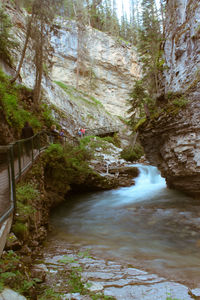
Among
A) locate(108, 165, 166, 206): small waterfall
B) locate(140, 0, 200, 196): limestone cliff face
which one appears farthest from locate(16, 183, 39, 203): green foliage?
locate(140, 0, 200, 196): limestone cliff face

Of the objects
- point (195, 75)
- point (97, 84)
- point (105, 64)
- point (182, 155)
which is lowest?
point (182, 155)

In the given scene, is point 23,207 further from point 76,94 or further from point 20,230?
point 76,94

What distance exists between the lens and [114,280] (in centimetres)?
331

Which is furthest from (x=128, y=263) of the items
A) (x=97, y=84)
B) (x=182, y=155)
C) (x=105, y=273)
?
(x=97, y=84)

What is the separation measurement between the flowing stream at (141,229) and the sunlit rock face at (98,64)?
31187 millimetres

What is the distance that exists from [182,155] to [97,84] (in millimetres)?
35460

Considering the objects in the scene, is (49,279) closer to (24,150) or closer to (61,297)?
(61,297)

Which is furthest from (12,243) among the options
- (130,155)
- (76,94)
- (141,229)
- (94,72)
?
(94,72)

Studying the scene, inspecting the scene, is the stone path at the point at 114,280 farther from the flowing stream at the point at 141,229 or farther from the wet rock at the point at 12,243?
the wet rock at the point at 12,243

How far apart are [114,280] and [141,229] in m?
3.74

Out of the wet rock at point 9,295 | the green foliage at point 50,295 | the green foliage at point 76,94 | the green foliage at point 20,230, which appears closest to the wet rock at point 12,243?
the green foliage at point 20,230

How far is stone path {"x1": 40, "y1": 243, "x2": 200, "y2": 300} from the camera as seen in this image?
9.45ft

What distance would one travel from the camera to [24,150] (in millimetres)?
6703

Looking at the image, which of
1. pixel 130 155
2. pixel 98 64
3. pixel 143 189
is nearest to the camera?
pixel 143 189
